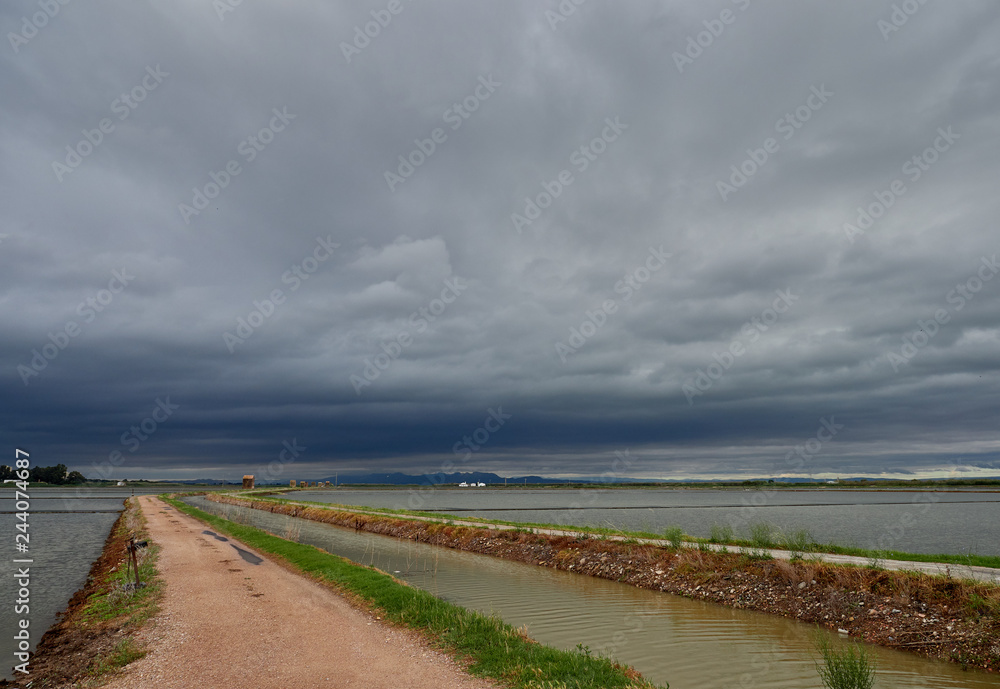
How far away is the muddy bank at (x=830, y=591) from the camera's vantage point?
52.5ft

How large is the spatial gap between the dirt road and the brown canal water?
16.4 feet

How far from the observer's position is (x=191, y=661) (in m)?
13.4

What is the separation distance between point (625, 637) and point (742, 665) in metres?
3.74

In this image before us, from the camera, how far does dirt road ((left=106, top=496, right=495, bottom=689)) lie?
39.7ft

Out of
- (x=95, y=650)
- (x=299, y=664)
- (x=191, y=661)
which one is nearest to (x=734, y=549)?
(x=299, y=664)

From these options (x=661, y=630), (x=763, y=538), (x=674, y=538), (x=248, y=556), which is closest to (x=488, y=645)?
(x=661, y=630)

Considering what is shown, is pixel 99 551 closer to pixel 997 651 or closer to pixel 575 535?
pixel 575 535

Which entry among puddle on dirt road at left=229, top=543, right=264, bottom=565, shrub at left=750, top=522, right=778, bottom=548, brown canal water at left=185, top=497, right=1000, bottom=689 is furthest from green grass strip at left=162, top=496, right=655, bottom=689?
shrub at left=750, top=522, right=778, bottom=548

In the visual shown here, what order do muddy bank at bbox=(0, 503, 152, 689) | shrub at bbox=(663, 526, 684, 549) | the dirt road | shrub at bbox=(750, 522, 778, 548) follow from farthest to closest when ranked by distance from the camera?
shrub at bbox=(663, 526, 684, 549)
shrub at bbox=(750, 522, 778, 548)
muddy bank at bbox=(0, 503, 152, 689)
the dirt road

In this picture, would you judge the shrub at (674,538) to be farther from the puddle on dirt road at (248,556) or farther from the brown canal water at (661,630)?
the puddle on dirt road at (248,556)

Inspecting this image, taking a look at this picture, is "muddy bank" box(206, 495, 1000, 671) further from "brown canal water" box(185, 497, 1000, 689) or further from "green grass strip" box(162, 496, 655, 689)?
"green grass strip" box(162, 496, 655, 689)

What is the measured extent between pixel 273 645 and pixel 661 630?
1205 cm

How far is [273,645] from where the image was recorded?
1449cm

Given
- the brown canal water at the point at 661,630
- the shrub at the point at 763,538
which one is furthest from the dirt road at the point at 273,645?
the shrub at the point at 763,538
